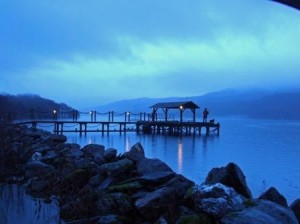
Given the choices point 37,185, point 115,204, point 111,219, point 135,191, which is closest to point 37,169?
point 37,185

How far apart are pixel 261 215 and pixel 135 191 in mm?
3568

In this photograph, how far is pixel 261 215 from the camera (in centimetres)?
525

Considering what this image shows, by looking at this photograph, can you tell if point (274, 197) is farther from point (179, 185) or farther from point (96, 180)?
point (96, 180)

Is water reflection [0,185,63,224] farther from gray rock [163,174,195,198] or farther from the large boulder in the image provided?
the large boulder

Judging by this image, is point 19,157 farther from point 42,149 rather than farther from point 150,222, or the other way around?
point 150,222

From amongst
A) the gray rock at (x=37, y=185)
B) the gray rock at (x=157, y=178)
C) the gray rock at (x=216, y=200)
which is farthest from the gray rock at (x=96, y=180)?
the gray rock at (x=216, y=200)

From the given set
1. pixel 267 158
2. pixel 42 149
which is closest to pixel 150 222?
pixel 42 149

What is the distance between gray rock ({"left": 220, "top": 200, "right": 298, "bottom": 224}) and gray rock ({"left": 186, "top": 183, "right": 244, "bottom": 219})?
0.39 meters

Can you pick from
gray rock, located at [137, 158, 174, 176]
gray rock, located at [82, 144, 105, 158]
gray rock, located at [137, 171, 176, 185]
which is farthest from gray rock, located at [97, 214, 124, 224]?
gray rock, located at [82, 144, 105, 158]

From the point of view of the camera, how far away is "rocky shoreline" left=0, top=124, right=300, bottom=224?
6.02 m

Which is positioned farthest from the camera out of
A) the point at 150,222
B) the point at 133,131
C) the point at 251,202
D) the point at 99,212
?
the point at 133,131

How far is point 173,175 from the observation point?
8.58 m

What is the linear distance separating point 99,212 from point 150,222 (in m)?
1.28

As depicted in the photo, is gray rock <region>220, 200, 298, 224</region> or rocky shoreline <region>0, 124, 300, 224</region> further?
rocky shoreline <region>0, 124, 300, 224</region>
